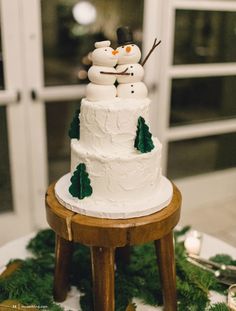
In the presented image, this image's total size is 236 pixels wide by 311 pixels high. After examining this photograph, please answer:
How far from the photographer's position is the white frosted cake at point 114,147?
1.20 m

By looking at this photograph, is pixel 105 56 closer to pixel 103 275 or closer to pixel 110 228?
pixel 110 228

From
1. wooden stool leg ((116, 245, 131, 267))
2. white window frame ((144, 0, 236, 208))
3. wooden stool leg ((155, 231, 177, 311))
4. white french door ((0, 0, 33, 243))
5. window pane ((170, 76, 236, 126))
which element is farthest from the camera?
window pane ((170, 76, 236, 126))

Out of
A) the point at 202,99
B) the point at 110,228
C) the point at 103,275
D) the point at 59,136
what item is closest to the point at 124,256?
the point at 103,275

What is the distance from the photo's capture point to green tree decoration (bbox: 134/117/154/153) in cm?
120

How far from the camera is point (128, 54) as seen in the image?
123cm

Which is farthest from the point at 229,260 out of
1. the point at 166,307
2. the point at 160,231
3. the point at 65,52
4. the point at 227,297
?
the point at 65,52

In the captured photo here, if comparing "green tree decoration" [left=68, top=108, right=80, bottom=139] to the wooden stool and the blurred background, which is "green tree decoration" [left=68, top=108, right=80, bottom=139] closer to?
the wooden stool

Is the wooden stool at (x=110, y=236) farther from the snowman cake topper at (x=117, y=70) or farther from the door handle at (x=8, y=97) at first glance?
the door handle at (x=8, y=97)

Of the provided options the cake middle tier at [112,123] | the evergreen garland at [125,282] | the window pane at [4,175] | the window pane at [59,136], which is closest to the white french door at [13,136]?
the window pane at [4,175]

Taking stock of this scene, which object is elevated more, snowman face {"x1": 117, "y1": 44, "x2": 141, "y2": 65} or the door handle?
snowman face {"x1": 117, "y1": 44, "x2": 141, "y2": 65}

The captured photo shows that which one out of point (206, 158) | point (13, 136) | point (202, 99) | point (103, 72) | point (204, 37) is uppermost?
point (204, 37)

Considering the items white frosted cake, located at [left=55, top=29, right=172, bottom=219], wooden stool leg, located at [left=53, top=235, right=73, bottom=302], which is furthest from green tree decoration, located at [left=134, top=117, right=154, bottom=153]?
wooden stool leg, located at [left=53, top=235, right=73, bottom=302]

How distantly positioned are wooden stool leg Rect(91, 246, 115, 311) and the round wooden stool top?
5cm

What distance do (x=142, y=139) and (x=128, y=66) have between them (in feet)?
0.79
